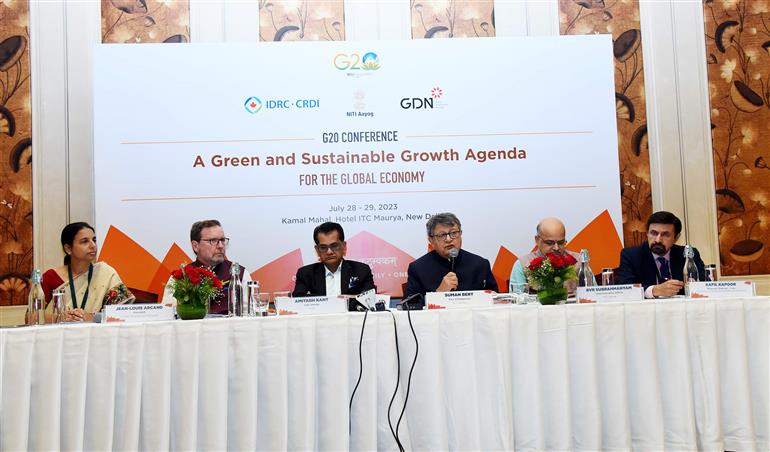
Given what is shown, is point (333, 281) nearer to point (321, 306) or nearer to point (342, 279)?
point (342, 279)

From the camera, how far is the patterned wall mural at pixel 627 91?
455 cm

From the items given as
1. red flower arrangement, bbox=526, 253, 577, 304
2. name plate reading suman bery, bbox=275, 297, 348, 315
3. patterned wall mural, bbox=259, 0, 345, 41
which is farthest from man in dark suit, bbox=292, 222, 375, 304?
patterned wall mural, bbox=259, 0, 345, 41

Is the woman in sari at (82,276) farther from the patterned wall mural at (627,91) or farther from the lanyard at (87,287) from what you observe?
the patterned wall mural at (627,91)

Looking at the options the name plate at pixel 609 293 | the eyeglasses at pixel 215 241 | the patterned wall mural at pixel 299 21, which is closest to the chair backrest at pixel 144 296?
the eyeglasses at pixel 215 241

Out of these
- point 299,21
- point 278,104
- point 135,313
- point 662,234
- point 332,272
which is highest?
point 299,21

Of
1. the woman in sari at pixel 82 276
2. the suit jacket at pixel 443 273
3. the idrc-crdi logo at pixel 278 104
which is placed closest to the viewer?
the woman in sari at pixel 82 276

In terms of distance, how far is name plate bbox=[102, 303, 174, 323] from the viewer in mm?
2445

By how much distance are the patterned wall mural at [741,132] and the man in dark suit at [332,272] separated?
245 cm

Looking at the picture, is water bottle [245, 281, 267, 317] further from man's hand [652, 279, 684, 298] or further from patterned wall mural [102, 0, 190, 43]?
patterned wall mural [102, 0, 190, 43]

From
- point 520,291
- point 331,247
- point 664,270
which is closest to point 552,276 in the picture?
point 520,291

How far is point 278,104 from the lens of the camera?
4.07 m

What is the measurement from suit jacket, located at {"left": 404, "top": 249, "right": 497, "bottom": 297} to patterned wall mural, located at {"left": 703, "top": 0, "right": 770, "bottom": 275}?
1.85m

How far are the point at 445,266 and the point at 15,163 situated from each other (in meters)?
2.65

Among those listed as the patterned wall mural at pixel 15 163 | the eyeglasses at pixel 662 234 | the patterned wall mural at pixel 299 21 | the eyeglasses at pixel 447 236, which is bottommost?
the eyeglasses at pixel 662 234
